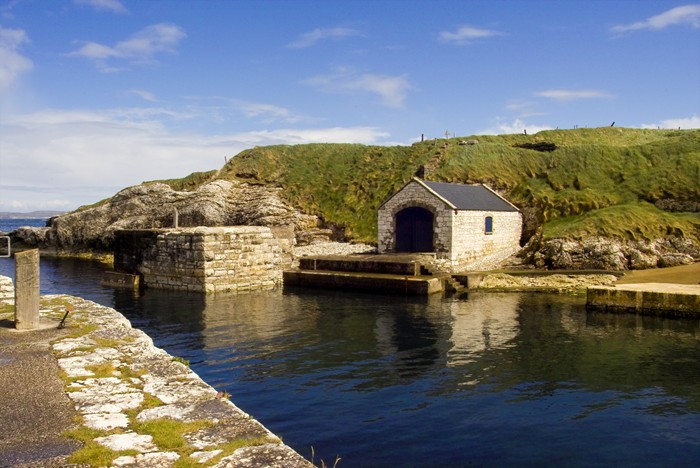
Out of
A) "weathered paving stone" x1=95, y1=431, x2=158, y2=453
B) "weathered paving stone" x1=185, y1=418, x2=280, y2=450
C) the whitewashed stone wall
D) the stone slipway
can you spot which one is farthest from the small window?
"weathered paving stone" x1=95, y1=431, x2=158, y2=453

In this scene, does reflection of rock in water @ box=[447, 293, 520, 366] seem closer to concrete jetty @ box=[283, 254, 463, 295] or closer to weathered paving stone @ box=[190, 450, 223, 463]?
concrete jetty @ box=[283, 254, 463, 295]

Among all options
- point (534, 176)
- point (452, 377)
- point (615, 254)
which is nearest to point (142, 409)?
point (452, 377)

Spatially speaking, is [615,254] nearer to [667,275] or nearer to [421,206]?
[667,275]

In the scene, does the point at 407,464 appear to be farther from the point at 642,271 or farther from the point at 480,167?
the point at 480,167

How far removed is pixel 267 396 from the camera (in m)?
13.4

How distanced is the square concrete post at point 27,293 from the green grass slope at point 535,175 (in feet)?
105

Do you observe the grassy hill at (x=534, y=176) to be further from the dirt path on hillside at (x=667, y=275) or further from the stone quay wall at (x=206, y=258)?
the stone quay wall at (x=206, y=258)

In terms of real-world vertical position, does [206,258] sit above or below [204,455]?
above

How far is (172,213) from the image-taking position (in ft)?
183

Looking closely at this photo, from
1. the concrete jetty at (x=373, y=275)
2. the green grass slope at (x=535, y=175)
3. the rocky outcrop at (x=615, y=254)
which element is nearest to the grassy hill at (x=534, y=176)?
the green grass slope at (x=535, y=175)

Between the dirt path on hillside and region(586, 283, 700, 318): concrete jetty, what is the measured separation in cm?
404

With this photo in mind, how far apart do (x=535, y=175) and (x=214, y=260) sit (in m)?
30.6

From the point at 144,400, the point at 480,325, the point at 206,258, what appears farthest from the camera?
the point at 206,258

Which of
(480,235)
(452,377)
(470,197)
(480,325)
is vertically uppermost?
(470,197)
